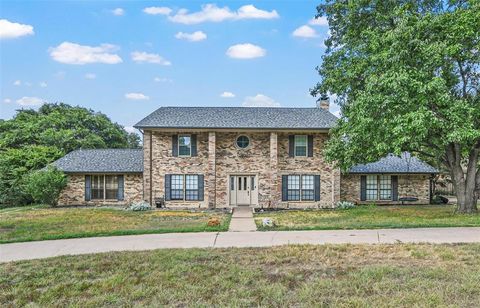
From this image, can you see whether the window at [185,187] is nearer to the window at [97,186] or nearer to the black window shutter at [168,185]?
the black window shutter at [168,185]

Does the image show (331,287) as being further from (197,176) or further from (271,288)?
(197,176)

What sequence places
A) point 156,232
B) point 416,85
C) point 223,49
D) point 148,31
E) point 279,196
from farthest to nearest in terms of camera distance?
point 223,49 → point 279,196 → point 148,31 → point 416,85 → point 156,232

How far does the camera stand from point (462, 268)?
243 inches

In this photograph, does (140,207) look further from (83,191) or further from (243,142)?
(243,142)

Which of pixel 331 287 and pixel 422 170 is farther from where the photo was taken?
pixel 422 170

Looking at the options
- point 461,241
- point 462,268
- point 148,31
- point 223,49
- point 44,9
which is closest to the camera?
point 462,268

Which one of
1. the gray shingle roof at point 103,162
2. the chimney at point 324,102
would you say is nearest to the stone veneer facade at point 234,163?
the gray shingle roof at point 103,162

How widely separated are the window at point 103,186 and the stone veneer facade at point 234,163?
8.68 feet

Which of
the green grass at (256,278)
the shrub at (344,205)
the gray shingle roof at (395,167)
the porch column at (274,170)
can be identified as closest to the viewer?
the green grass at (256,278)

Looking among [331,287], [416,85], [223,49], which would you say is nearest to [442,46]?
[416,85]

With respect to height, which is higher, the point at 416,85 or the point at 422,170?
the point at 416,85

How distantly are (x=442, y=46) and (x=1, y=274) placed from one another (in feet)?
45.6

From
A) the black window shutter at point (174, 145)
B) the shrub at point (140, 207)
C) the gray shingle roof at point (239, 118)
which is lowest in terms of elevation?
the shrub at point (140, 207)

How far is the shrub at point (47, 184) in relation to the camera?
64.1 feet
